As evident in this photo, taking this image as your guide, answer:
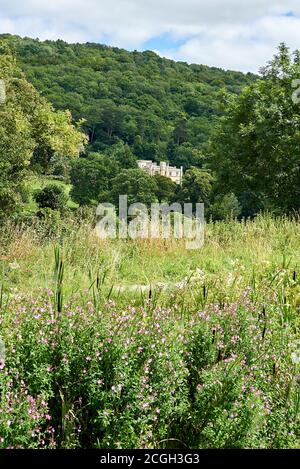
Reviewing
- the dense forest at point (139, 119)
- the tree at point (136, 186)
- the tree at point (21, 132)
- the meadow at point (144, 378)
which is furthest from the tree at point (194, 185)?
the meadow at point (144, 378)

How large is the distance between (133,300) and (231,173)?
14.5m

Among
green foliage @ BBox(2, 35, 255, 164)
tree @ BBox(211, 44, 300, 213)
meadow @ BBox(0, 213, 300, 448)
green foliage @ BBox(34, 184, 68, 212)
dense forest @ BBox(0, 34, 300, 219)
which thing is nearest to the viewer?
meadow @ BBox(0, 213, 300, 448)

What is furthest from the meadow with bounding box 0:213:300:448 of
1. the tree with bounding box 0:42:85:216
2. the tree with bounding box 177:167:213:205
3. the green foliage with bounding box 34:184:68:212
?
the tree with bounding box 177:167:213:205

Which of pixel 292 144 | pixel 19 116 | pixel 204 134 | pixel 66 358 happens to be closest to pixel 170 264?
pixel 66 358

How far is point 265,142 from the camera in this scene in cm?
1752

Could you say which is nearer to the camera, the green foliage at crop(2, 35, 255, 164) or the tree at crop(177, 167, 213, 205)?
the tree at crop(177, 167, 213, 205)

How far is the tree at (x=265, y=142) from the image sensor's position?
1711 centimetres

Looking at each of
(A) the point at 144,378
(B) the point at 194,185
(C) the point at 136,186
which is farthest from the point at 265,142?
(C) the point at 136,186

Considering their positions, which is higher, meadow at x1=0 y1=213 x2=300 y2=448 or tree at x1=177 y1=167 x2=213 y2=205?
tree at x1=177 y1=167 x2=213 y2=205

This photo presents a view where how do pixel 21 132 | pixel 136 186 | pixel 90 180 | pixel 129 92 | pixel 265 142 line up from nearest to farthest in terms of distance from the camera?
1. pixel 265 142
2. pixel 21 132
3. pixel 136 186
4. pixel 90 180
5. pixel 129 92

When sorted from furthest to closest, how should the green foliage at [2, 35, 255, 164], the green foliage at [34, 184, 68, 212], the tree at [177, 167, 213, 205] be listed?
the green foliage at [2, 35, 255, 164], the tree at [177, 167, 213, 205], the green foliage at [34, 184, 68, 212]

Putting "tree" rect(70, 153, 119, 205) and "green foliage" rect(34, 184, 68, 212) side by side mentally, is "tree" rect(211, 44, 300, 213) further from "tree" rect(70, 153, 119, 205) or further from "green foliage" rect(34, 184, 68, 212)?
"tree" rect(70, 153, 119, 205)

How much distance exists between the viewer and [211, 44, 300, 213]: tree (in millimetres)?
17109

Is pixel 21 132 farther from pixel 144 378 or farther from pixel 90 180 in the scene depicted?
pixel 90 180
